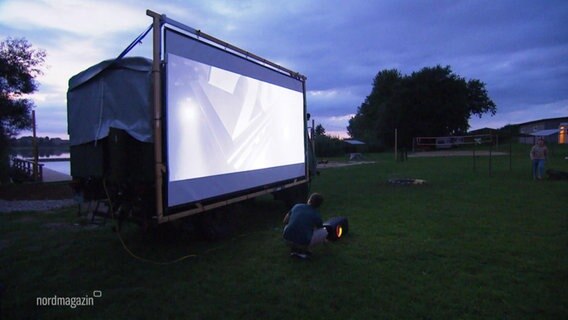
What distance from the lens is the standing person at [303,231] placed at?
5.73 m

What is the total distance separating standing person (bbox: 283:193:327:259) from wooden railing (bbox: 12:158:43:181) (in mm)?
16442

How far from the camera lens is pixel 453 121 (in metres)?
55.6

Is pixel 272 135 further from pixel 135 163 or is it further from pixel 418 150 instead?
pixel 418 150

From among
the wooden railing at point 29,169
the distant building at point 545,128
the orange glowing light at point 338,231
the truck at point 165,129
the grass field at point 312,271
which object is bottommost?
the grass field at point 312,271

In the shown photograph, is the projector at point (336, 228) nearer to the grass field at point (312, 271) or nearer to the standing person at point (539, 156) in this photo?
the grass field at point (312, 271)

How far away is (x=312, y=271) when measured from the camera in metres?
5.24

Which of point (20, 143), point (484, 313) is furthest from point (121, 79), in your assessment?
point (20, 143)

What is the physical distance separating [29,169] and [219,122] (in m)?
19.4

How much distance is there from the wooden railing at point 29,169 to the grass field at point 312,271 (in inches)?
417

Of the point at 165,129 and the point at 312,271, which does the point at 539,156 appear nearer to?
the point at 312,271

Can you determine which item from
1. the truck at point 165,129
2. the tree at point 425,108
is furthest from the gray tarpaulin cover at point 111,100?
the tree at point 425,108

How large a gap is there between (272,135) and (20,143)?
1436cm

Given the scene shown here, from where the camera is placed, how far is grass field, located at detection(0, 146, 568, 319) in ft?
13.5

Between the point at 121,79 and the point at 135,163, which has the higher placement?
the point at 121,79
